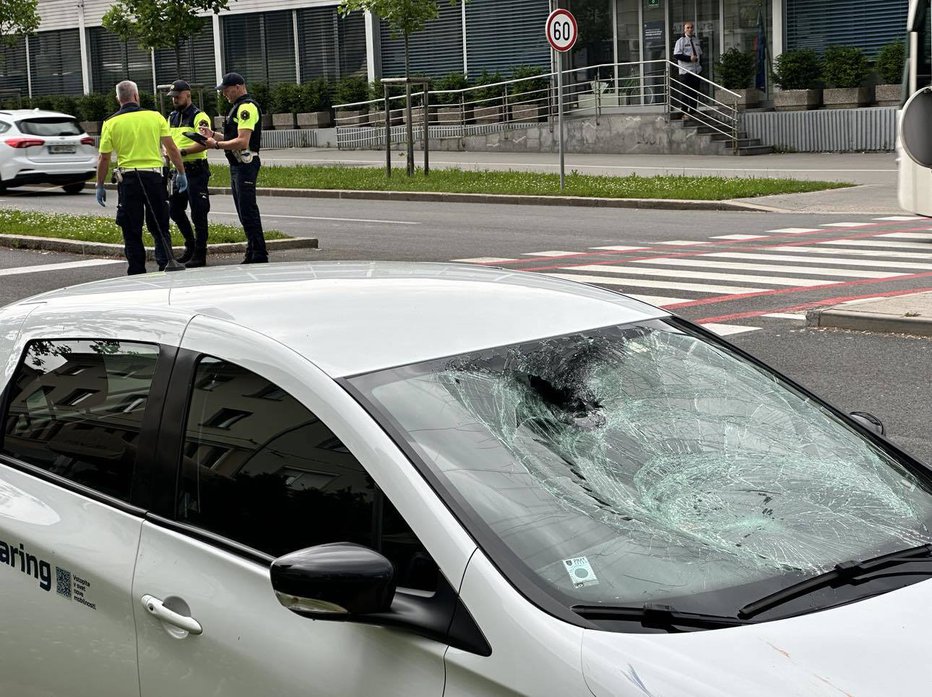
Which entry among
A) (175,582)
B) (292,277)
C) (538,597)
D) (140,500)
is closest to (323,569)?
(538,597)

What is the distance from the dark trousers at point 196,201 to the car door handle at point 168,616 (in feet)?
38.8

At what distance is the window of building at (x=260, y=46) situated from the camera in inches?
1833

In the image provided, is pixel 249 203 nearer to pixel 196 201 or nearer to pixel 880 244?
pixel 196 201

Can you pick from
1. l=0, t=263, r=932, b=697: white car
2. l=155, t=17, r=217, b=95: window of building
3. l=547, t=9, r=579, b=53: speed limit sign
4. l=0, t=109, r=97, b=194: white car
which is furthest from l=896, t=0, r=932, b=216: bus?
l=155, t=17, r=217, b=95: window of building

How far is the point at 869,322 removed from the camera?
10281mm

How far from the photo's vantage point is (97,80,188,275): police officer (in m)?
13.3

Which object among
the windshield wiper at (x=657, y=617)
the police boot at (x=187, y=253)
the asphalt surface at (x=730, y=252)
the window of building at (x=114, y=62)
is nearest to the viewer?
the windshield wiper at (x=657, y=617)

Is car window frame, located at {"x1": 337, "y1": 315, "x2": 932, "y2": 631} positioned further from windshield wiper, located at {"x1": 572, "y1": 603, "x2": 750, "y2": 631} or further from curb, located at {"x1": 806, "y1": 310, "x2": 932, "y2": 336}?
curb, located at {"x1": 806, "y1": 310, "x2": 932, "y2": 336}

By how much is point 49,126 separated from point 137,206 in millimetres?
14483

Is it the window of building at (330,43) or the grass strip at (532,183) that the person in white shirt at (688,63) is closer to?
the grass strip at (532,183)

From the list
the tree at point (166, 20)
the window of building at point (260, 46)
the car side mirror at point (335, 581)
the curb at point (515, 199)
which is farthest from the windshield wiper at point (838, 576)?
the window of building at point (260, 46)

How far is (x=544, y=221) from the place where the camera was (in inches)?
784

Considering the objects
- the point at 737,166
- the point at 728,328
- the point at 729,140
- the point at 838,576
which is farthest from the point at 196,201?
the point at 729,140

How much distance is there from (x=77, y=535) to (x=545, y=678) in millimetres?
1415
